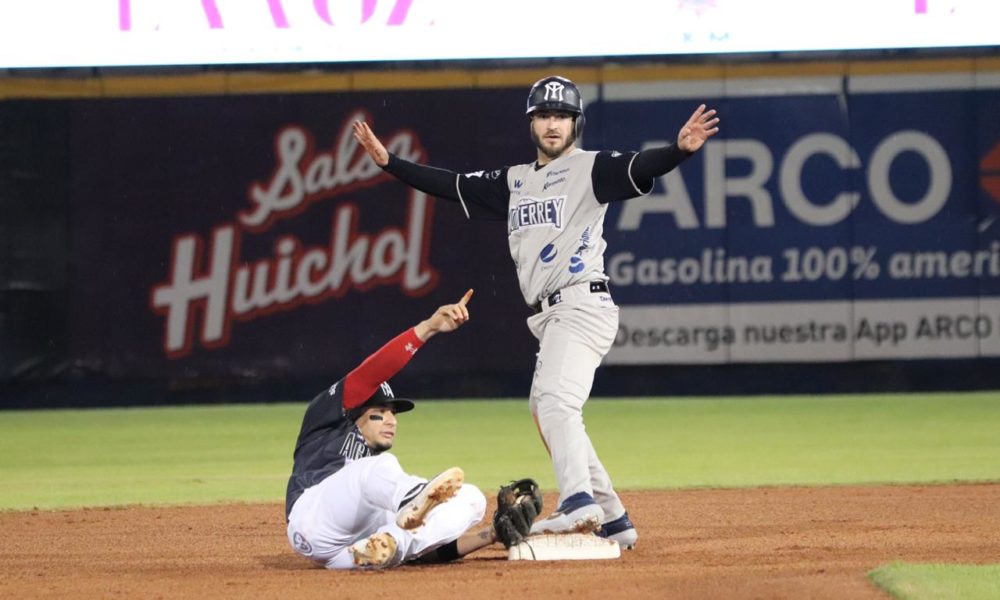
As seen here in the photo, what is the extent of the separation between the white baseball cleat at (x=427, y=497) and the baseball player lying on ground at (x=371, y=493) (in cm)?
12

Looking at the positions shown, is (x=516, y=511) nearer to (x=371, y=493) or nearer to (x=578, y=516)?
(x=578, y=516)

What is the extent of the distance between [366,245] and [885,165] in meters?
4.74

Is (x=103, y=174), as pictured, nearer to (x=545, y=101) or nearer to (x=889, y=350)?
(x=889, y=350)

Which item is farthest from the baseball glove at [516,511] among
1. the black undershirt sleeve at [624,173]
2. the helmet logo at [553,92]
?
the helmet logo at [553,92]

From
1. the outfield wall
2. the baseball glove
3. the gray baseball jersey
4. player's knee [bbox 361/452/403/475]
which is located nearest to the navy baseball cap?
player's knee [bbox 361/452/403/475]

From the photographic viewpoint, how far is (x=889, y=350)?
15219mm

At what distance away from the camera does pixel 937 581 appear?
5820 mm

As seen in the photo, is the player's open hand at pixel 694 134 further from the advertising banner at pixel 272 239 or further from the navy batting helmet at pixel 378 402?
the advertising banner at pixel 272 239

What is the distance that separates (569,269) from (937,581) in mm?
1857

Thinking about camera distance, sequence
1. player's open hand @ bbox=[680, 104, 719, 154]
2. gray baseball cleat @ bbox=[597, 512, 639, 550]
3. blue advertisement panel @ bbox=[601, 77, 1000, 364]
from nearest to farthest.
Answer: player's open hand @ bbox=[680, 104, 719, 154] < gray baseball cleat @ bbox=[597, 512, 639, 550] < blue advertisement panel @ bbox=[601, 77, 1000, 364]

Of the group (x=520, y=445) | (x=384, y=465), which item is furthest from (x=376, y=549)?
(x=520, y=445)

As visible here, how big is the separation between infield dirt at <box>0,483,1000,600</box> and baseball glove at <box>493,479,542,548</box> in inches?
5.0

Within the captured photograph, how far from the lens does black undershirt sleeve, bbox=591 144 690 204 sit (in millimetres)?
6535

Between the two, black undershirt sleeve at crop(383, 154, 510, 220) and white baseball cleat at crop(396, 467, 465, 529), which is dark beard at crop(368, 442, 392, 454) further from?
black undershirt sleeve at crop(383, 154, 510, 220)
